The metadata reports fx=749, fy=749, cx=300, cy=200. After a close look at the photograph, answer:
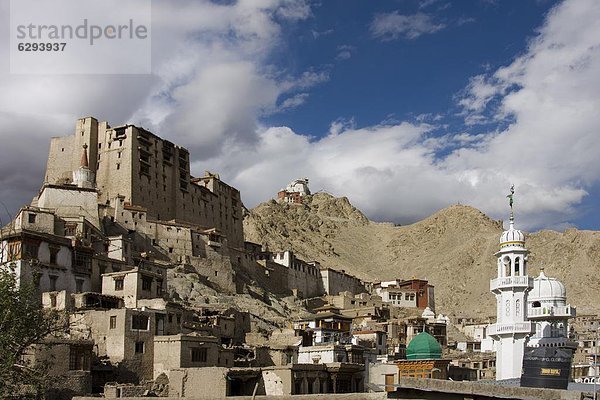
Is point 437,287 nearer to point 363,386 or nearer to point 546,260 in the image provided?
point 546,260

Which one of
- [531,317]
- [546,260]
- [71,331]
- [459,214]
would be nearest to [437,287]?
[546,260]

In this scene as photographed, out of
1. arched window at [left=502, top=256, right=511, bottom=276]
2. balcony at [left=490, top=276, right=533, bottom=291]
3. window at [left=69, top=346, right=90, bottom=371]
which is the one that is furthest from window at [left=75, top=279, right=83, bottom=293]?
arched window at [left=502, top=256, right=511, bottom=276]

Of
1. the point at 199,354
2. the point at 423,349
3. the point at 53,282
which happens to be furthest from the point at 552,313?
the point at 53,282

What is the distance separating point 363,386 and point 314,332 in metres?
11.8

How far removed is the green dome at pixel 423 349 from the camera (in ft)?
147

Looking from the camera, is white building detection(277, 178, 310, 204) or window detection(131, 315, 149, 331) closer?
window detection(131, 315, 149, 331)

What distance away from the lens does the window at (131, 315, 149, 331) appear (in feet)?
129

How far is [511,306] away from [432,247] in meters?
118

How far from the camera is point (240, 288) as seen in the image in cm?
7425

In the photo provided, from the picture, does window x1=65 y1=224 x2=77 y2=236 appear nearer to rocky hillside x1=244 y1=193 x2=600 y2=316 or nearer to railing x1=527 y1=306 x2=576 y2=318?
railing x1=527 y1=306 x2=576 y2=318

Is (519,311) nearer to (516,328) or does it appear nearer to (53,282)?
(516,328)

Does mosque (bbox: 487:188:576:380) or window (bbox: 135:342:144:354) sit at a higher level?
mosque (bbox: 487:188:576:380)

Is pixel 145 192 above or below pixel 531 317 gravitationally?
above

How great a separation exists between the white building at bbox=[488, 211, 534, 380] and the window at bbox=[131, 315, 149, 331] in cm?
1969
